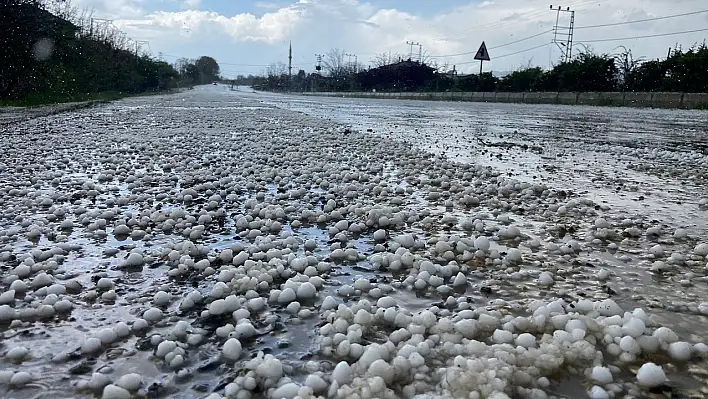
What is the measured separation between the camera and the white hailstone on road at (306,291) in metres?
1.89

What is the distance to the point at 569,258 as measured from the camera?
2.31 meters

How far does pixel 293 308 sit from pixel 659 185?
10.9 ft

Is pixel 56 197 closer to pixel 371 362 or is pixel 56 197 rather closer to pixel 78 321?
pixel 78 321

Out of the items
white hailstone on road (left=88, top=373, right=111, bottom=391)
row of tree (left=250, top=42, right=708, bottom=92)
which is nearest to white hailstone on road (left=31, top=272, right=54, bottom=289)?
white hailstone on road (left=88, top=373, right=111, bottom=391)

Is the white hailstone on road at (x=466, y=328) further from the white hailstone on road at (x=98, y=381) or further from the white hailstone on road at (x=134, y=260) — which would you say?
the white hailstone on road at (x=134, y=260)

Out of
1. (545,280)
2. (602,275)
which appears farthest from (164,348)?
(602,275)

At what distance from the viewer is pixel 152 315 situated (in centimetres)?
168

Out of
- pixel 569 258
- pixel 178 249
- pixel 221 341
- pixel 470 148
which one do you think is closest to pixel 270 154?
pixel 470 148

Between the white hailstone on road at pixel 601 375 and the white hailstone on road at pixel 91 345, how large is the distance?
1.32 metres

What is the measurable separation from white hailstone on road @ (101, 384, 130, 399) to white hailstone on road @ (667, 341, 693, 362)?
1398 mm

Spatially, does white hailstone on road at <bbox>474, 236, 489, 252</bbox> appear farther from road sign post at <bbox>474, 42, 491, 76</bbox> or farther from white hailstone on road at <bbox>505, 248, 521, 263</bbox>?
road sign post at <bbox>474, 42, 491, 76</bbox>

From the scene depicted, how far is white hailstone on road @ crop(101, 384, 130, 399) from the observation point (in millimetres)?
1239

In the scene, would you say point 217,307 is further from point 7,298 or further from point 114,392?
point 7,298

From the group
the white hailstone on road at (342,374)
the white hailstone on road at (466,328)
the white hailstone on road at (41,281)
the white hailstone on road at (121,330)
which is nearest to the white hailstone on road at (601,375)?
the white hailstone on road at (466,328)
